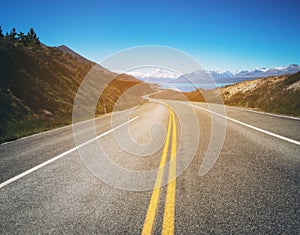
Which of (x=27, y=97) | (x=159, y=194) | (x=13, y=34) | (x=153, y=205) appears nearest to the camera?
(x=153, y=205)

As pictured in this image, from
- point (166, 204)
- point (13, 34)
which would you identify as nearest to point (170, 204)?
point (166, 204)

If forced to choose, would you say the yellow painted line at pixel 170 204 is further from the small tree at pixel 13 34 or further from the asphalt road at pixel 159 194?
the small tree at pixel 13 34

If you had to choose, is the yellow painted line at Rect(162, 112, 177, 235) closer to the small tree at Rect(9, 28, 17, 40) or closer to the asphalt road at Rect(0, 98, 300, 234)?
the asphalt road at Rect(0, 98, 300, 234)

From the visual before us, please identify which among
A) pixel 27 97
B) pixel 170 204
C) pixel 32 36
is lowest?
pixel 170 204

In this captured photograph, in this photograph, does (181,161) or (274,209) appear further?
(181,161)

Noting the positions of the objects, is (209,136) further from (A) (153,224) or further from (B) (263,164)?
(A) (153,224)

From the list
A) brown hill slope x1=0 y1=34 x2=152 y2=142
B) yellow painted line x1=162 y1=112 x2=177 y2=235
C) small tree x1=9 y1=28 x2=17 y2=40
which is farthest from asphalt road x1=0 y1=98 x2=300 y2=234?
small tree x1=9 y1=28 x2=17 y2=40

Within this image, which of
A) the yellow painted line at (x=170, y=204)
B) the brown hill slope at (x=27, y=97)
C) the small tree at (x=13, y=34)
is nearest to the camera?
the yellow painted line at (x=170, y=204)

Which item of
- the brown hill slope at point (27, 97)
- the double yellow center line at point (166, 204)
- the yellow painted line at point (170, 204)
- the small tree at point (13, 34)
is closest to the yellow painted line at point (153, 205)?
the double yellow center line at point (166, 204)

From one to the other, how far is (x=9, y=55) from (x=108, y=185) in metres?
22.1

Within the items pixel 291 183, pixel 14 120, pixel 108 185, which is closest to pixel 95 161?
pixel 108 185

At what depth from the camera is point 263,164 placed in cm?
441

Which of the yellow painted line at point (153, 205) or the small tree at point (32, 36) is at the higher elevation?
the small tree at point (32, 36)

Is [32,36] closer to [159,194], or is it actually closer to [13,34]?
[13,34]
